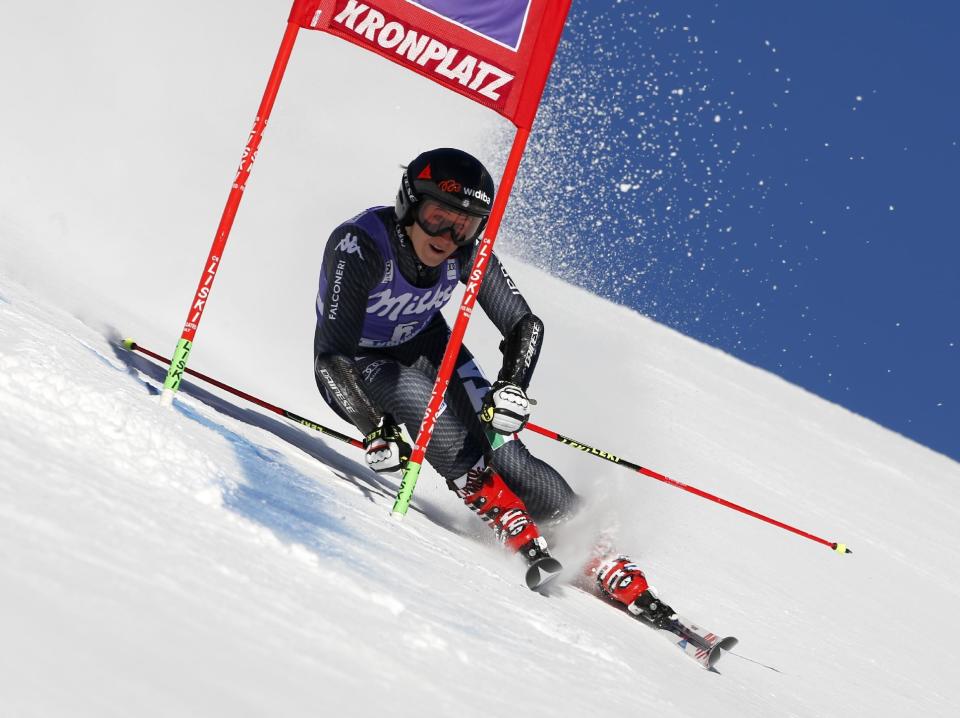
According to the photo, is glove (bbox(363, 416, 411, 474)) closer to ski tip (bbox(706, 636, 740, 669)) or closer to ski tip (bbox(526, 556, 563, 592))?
ski tip (bbox(526, 556, 563, 592))

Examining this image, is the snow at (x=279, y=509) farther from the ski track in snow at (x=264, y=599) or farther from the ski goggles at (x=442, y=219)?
the ski goggles at (x=442, y=219)

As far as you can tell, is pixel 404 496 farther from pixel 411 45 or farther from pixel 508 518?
pixel 411 45

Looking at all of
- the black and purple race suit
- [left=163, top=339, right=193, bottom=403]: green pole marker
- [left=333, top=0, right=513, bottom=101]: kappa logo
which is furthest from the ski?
[left=333, top=0, right=513, bottom=101]: kappa logo

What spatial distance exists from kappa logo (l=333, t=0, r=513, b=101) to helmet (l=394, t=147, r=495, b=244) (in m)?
0.61

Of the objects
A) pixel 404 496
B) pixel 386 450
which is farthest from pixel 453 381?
pixel 404 496

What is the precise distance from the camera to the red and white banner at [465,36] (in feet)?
13.1

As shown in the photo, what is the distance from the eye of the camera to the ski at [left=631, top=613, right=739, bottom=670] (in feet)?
13.0

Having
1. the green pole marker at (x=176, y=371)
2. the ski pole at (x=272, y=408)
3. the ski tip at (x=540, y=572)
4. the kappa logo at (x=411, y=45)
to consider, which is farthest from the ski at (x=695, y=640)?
the kappa logo at (x=411, y=45)

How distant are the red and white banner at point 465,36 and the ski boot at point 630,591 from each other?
1.86 meters

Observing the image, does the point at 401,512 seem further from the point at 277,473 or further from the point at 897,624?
the point at 897,624

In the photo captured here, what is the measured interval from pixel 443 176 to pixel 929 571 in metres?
6.37

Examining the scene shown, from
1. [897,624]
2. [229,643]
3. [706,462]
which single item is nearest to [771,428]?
[706,462]

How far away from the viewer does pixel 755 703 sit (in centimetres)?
365

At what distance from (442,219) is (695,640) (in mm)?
2010
